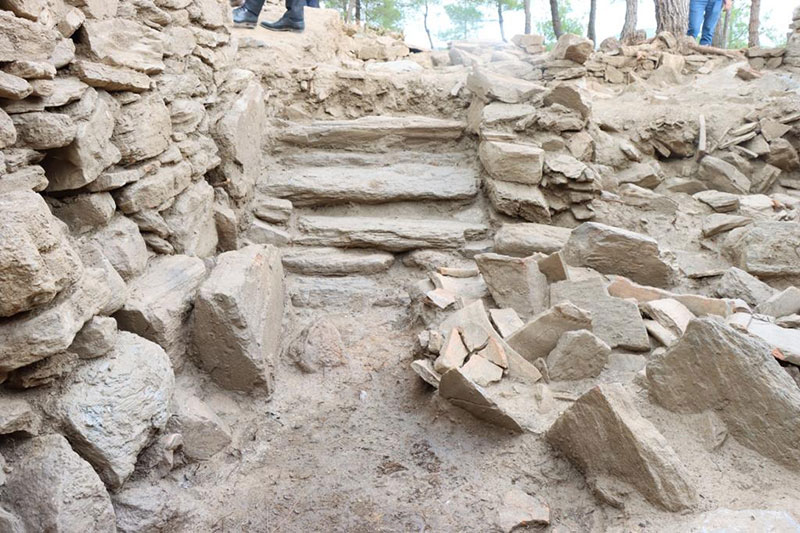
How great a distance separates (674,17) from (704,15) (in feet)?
1.91

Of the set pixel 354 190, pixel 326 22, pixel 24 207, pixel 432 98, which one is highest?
pixel 326 22

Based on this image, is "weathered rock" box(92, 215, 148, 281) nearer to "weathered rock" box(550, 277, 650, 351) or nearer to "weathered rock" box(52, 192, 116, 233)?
"weathered rock" box(52, 192, 116, 233)

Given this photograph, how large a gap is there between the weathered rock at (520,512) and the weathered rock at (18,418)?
5.06ft

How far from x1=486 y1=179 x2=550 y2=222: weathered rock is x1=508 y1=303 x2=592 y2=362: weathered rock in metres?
1.32

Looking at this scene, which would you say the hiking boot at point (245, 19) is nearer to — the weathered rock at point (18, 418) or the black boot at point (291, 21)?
the black boot at point (291, 21)

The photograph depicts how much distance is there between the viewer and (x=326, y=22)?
628 cm

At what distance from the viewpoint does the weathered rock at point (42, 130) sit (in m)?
2.01

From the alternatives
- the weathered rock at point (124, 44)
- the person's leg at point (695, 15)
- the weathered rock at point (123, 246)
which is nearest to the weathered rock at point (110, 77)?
the weathered rock at point (124, 44)

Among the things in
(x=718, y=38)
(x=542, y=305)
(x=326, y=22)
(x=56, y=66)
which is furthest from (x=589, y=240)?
(x=718, y=38)

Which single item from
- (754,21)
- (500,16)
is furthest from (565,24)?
(754,21)

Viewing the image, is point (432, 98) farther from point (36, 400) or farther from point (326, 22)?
point (36, 400)

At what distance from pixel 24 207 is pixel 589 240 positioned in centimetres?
273

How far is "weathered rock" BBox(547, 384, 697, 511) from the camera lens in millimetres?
1902

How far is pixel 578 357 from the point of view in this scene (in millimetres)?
2609
